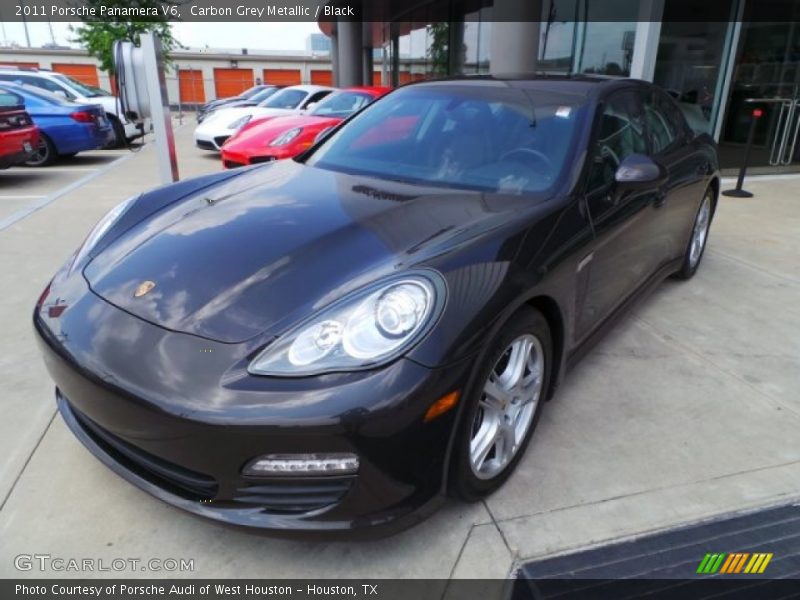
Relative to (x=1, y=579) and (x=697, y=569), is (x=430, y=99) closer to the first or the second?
(x=697, y=569)

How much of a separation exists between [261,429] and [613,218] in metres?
1.88

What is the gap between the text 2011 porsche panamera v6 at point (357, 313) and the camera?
155cm

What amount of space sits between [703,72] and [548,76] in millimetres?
7161

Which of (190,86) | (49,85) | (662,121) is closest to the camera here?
(662,121)

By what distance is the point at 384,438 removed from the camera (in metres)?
1.55

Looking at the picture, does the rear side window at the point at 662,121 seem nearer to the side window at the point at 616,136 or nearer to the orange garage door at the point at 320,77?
the side window at the point at 616,136

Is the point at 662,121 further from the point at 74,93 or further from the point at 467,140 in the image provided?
the point at 74,93

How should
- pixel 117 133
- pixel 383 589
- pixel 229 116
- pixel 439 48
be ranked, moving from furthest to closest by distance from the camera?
1. pixel 439 48
2. pixel 117 133
3. pixel 229 116
4. pixel 383 589

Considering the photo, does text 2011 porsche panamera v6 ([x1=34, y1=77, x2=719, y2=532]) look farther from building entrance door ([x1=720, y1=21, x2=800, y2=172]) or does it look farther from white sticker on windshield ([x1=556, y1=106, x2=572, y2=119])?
building entrance door ([x1=720, y1=21, x2=800, y2=172])

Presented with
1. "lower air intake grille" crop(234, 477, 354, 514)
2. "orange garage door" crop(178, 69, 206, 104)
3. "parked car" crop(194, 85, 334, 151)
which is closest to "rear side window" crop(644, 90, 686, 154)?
"lower air intake grille" crop(234, 477, 354, 514)

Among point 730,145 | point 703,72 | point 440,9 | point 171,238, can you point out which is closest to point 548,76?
point 171,238

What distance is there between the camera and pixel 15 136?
745cm

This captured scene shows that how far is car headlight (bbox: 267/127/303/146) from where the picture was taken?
282 inches

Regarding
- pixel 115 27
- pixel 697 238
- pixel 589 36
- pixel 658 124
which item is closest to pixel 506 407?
pixel 658 124
